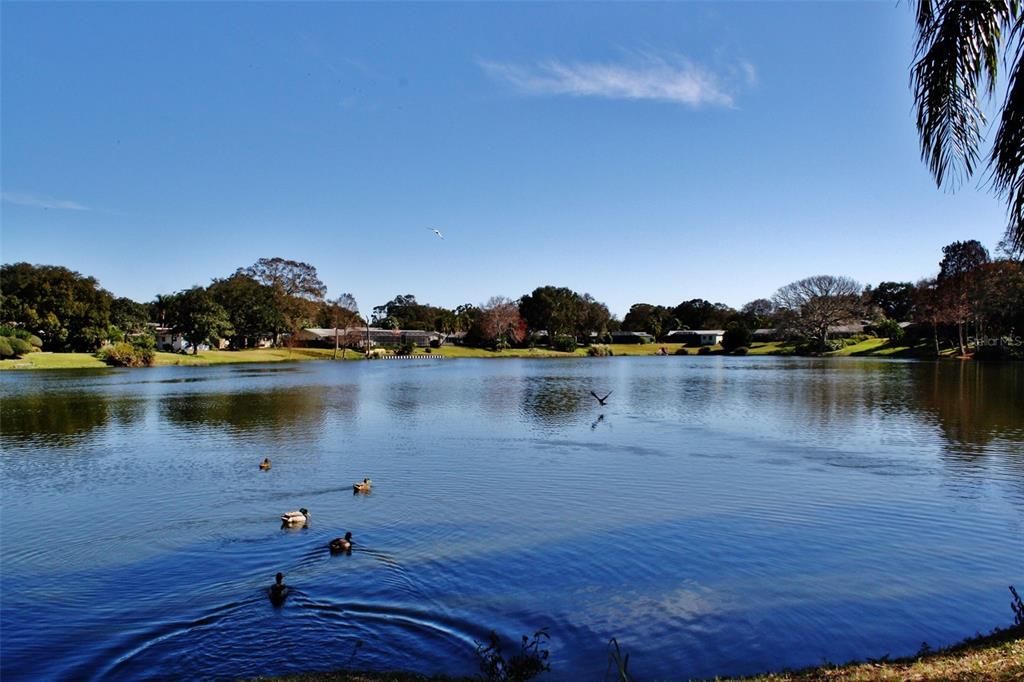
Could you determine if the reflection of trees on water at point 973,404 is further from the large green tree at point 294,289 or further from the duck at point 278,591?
the large green tree at point 294,289

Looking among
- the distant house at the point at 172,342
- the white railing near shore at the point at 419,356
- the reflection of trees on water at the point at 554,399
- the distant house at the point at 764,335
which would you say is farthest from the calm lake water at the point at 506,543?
the distant house at the point at 764,335

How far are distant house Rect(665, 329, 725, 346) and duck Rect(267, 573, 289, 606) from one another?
150 meters

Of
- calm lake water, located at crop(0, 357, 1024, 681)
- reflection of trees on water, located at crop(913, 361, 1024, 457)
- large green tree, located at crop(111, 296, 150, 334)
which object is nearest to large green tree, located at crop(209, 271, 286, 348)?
large green tree, located at crop(111, 296, 150, 334)

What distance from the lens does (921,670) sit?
7.39 m

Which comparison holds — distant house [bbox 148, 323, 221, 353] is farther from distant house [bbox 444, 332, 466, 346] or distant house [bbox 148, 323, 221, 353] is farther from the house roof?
the house roof

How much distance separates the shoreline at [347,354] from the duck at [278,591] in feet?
279

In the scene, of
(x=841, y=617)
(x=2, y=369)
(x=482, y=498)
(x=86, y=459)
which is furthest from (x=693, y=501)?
(x=2, y=369)

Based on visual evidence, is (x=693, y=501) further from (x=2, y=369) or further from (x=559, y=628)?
(x=2, y=369)

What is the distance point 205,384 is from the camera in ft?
211

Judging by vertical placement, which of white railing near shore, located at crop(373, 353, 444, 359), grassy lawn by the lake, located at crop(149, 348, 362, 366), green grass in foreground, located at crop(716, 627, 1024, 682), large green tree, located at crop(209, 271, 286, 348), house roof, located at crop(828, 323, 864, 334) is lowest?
green grass in foreground, located at crop(716, 627, 1024, 682)

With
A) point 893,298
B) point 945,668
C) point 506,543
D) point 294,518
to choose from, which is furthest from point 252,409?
point 893,298

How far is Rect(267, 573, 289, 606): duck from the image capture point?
12.1 meters

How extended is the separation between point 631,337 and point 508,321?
40704 mm

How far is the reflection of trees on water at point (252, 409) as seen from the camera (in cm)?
3706
